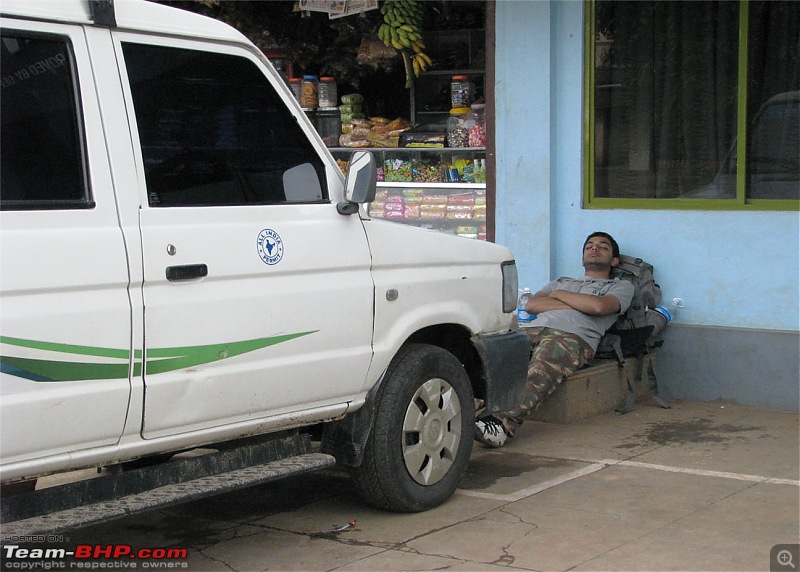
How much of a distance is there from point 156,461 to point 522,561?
1737mm

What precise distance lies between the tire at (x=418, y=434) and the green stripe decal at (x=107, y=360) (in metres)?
0.82

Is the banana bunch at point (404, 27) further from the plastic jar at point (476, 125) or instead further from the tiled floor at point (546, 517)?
the tiled floor at point (546, 517)

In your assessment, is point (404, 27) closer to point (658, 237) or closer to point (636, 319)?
point (658, 237)

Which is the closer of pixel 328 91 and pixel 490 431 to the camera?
pixel 490 431

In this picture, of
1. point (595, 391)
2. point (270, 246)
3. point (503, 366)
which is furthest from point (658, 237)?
point (270, 246)

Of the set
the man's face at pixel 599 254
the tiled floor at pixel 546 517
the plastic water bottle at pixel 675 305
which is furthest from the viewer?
the plastic water bottle at pixel 675 305

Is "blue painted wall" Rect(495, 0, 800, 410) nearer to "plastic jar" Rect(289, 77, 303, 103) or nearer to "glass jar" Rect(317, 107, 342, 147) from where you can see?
"glass jar" Rect(317, 107, 342, 147)

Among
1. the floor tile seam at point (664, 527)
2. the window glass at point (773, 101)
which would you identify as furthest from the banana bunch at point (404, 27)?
the floor tile seam at point (664, 527)

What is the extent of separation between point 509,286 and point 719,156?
2728 millimetres

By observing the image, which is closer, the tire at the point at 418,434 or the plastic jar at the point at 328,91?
the tire at the point at 418,434

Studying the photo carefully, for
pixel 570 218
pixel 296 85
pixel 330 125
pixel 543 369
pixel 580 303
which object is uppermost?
pixel 296 85

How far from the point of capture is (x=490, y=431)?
261 inches

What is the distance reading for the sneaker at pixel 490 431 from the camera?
6531 mm

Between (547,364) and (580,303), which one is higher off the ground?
(580,303)
